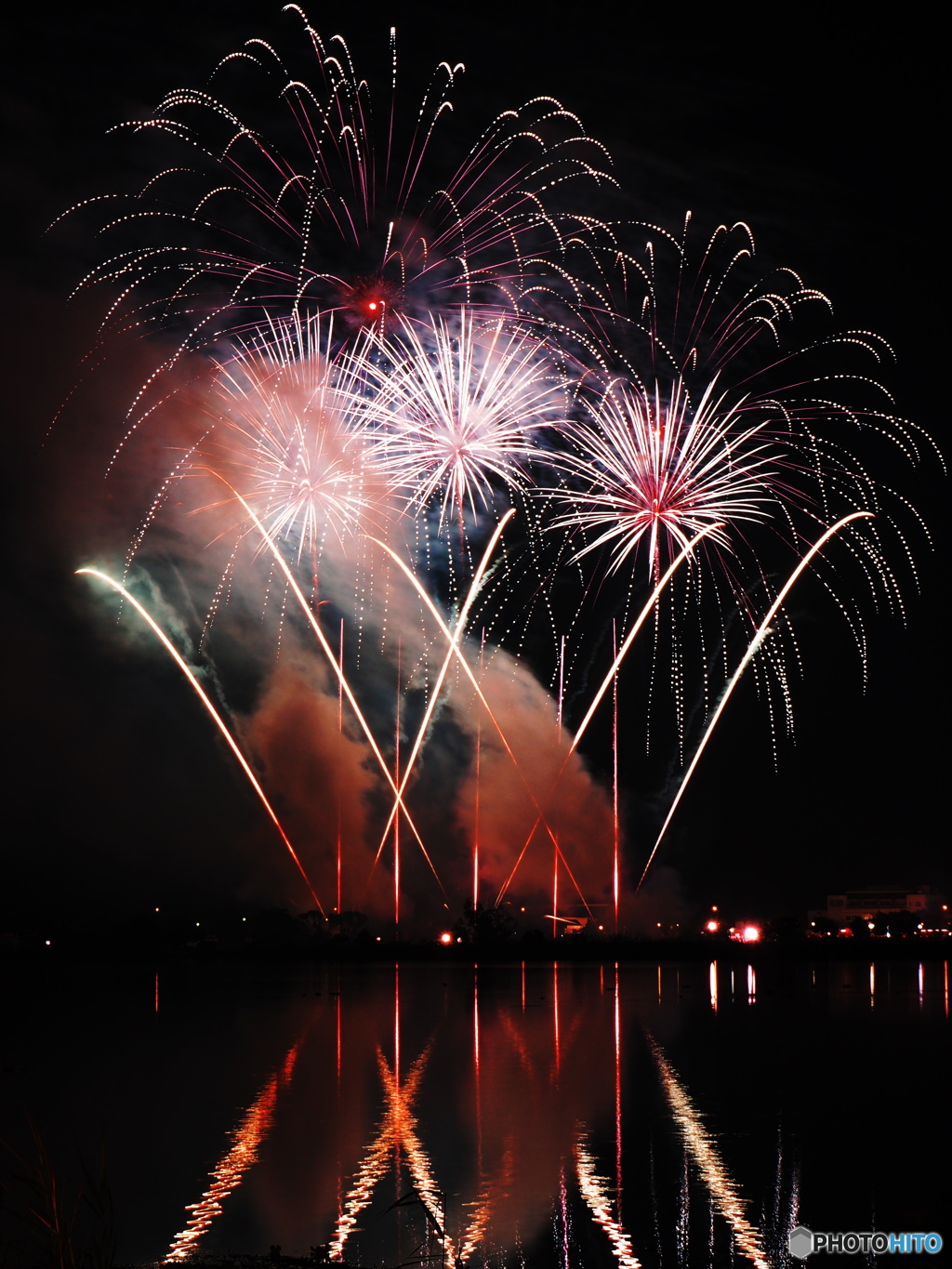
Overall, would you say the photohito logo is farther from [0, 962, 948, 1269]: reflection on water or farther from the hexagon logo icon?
[0, 962, 948, 1269]: reflection on water

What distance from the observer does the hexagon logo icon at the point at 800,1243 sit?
13059 millimetres

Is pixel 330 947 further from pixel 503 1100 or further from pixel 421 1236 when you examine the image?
pixel 421 1236

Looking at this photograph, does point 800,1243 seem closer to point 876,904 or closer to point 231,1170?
point 231,1170

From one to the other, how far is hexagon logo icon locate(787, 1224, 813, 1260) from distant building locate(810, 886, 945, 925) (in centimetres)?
16243

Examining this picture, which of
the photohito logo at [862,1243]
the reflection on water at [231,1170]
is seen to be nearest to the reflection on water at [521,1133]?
the reflection on water at [231,1170]

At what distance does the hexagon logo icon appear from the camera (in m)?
13.1

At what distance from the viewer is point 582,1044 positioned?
3512 cm

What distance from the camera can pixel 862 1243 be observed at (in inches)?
521

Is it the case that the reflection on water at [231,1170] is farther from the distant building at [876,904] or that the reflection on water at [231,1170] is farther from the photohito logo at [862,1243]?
the distant building at [876,904]

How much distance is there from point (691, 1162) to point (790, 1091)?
7.90 m

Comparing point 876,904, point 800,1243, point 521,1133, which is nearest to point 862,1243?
point 800,1243

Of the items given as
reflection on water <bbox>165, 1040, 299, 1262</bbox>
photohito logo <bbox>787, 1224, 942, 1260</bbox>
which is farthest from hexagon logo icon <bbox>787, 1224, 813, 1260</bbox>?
reflection on water <bbox>165, 1040, 299, 1262</bbox>

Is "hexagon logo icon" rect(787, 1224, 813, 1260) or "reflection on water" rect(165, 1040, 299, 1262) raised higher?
"hexagon logo icon" rect(787, 1224, 813, 1260)

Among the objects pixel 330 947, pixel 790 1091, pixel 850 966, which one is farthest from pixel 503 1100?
pixel 330 947
